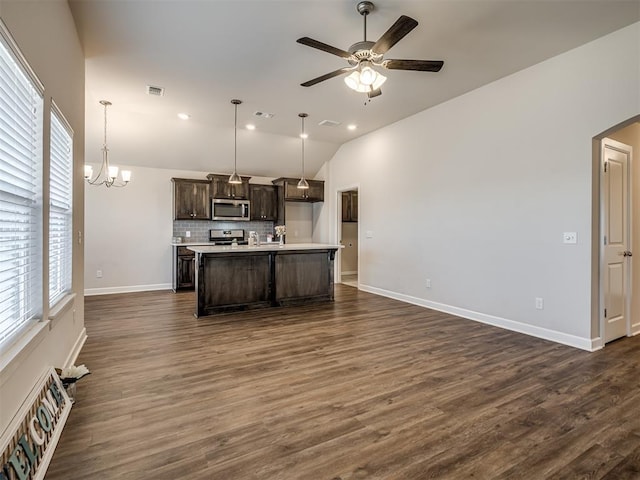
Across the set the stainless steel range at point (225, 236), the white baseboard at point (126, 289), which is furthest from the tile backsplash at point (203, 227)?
the white baseboard at point (126, 289)

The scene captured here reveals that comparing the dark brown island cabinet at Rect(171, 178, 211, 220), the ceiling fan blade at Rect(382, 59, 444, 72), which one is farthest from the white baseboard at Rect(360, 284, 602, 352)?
the dark brown island cabinet at Rect(171, 178, 211, 220)

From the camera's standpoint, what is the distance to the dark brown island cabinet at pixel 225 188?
7188 millimetres

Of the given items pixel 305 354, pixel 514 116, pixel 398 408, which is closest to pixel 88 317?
pixel 305 354

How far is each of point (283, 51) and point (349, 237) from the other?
5.55 metres

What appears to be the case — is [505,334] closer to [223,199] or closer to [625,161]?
[625,161]

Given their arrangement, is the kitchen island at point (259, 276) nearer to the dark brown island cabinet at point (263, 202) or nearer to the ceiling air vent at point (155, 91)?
the ceiling air vent at point (155, 91)

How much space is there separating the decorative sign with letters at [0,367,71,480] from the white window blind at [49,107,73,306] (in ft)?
2.30

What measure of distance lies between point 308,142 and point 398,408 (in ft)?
18.8

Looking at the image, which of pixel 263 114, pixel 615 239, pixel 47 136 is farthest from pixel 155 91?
pixel 615 239

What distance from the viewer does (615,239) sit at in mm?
3725

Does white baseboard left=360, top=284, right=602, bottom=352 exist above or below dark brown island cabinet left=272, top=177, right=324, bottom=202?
below

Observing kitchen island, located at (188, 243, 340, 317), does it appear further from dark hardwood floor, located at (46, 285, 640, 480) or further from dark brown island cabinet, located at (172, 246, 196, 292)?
dark brown island cabinet, located at (172, 246, 196, 292)

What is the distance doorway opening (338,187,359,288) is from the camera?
27.0 feet

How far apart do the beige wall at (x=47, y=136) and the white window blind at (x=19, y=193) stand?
74 mm
